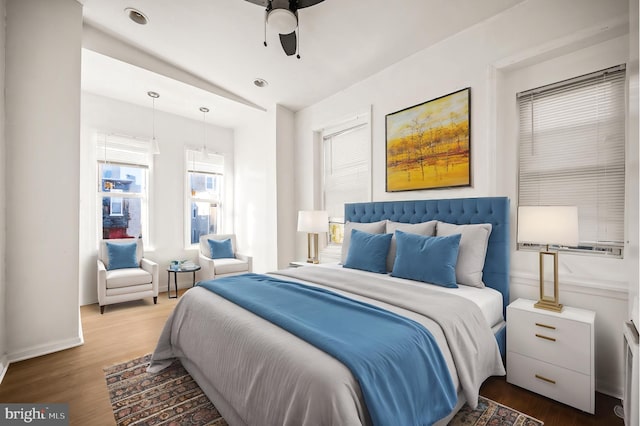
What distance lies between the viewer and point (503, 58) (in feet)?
8.09

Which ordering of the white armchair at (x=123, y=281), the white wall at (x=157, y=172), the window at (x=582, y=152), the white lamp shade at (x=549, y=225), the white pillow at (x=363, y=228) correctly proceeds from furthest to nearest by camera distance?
the white wall at (x=157, y=172), the white armchair at (x=123, y=281), the white pillow at (x=363, y=228), the window at (x=582, y=152), the white lamp shade at (x=549, y=225)

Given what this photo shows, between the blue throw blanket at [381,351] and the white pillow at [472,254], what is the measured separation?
105cm

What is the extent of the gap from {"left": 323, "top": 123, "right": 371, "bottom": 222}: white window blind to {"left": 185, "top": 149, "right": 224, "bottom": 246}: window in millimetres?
2248

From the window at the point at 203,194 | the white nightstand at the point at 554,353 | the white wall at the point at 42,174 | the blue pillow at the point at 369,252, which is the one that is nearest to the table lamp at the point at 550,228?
the white nightstand at the point at 554,353

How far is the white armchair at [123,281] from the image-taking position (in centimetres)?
353

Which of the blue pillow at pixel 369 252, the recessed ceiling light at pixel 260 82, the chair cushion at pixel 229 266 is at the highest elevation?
the recessed ceiling light at pixel 260 82

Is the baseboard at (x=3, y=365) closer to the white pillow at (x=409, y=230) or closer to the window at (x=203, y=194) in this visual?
the window at (x=203, y=194)

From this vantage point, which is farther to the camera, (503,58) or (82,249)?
(82,249)

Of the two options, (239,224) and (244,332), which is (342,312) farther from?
(239,224)

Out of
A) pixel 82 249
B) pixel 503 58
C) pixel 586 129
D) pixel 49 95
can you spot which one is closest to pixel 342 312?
pixel 586 129

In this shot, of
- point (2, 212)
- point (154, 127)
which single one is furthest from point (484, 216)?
point (154, 127)

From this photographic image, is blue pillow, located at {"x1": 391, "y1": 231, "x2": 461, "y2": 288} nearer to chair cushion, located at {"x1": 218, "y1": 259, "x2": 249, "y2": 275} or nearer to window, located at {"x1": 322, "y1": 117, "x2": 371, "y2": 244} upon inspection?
window, located at {"x1": 322, "y1": 117, "x2": 371, "y2": 244}

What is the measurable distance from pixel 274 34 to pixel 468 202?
244cm

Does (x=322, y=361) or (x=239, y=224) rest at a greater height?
(x=239, y=224)
